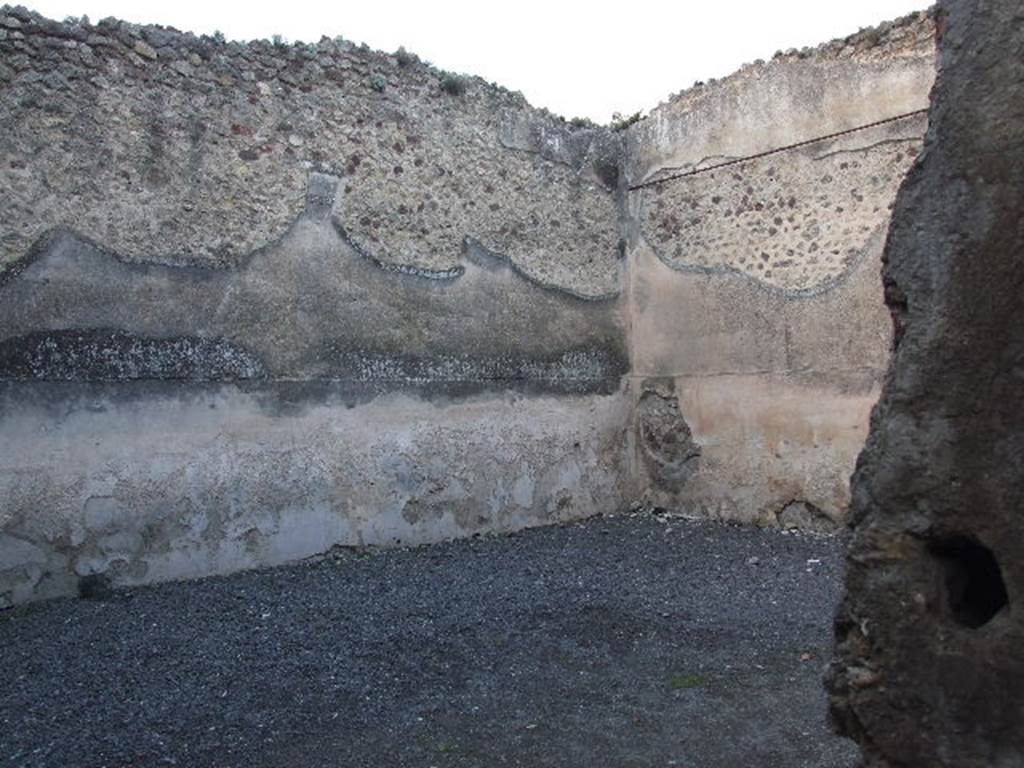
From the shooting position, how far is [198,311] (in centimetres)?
474

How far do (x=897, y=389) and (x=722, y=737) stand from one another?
1.57 meters

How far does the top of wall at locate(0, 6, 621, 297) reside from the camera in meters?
4.40

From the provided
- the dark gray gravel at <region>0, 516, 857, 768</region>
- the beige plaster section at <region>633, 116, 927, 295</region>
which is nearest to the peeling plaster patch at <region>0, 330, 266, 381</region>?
the dark gray gravel at <region>0, 516, 857, 768</region>

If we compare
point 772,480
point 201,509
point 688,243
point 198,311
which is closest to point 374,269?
point 198,311

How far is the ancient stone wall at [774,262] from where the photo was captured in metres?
5.44

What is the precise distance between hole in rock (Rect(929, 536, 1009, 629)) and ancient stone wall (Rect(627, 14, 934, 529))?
4156 millimetres

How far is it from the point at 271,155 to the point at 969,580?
179 inches

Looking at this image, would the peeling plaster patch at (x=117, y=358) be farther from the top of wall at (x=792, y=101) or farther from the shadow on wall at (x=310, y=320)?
the top of wall at (x=792, y=101)

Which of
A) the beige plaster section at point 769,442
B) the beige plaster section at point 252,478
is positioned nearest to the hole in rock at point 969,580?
the beige plaster section at point 252,478

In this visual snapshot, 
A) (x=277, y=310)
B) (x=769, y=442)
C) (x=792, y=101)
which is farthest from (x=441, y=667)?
(x=792, y=101)

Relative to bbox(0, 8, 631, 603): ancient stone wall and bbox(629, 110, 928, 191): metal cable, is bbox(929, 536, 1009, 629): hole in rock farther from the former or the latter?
bbox(629, 110, 928, 191): metal cable

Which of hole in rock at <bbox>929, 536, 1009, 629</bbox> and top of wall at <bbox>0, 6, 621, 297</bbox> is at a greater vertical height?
top of wall at <bbox>0, 6, 621, 297</bbox>

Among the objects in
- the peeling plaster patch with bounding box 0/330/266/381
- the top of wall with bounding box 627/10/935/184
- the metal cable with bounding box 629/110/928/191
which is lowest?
the peeling plaster patch with bounding box 0/330/266/381

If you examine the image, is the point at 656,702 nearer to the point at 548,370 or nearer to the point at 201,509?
the point at 201,509
